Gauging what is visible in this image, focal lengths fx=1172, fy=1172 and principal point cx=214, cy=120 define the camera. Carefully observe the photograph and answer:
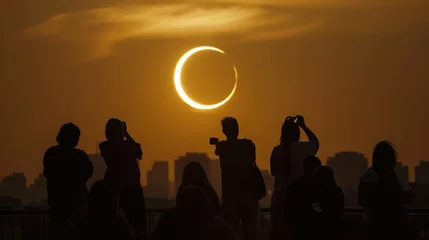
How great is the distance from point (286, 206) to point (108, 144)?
172 inches

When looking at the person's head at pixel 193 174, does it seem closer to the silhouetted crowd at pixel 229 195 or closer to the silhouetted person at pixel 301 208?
the silhouetted crowd at pixel 229 195

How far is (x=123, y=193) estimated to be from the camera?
53.0 feet

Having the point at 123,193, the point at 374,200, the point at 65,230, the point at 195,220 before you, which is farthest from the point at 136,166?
the point at 195,220

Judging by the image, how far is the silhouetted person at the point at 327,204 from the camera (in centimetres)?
1235

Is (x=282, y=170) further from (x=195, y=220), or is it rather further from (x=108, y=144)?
(x=195, y=220)

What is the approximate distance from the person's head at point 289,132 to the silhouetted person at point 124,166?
2.01 m

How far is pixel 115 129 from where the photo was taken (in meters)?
16.2

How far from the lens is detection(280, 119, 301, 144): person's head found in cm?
1602

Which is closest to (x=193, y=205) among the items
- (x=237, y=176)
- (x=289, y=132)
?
(x=289, y=132)

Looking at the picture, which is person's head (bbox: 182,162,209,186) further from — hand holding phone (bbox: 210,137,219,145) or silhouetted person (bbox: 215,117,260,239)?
hand holding phone (bbox: 210,137,219,145)

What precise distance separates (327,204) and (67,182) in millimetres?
4358

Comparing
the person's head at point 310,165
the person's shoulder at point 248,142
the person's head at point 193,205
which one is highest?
the person's shoulder at point 248,142

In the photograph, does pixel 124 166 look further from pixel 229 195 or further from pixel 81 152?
pixel 229 195

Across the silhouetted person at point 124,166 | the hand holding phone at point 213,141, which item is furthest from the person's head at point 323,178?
the hand holding phone at point 213,141
